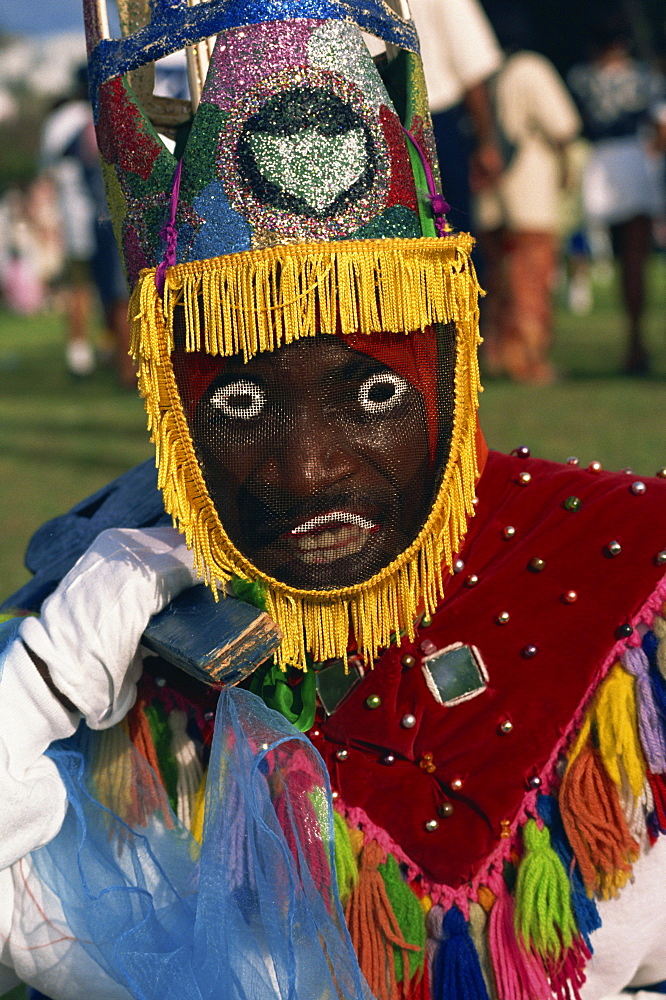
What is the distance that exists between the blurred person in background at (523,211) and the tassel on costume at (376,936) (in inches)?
257

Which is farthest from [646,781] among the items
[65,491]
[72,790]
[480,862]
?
[65,491]

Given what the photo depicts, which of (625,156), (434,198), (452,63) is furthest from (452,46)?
(434,198)

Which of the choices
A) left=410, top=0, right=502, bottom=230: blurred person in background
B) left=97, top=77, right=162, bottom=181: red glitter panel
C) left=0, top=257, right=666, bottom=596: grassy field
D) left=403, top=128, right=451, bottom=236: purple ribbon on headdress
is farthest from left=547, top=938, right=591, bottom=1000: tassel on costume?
left=410, top=0, right=502, bottom=230: blurred person in background

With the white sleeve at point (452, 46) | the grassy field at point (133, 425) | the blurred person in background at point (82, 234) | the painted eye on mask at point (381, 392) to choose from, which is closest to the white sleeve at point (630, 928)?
the painted eye on mask at point (381, 392)

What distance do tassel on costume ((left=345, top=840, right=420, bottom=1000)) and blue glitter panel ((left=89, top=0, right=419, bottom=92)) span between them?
47.0 inches

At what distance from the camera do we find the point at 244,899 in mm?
1571

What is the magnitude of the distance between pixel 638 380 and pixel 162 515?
6.15 metres

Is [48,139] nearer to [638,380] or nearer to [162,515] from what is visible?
[638,380]

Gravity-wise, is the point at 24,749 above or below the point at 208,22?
below

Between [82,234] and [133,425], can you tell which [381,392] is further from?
[82,234]

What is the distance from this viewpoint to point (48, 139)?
9555 mm

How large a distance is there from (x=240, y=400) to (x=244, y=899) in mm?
664

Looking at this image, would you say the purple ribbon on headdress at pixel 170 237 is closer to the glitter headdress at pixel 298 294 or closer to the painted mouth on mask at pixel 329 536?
the glitter headdress at pixel 298 294

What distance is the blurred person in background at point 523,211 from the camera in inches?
301
